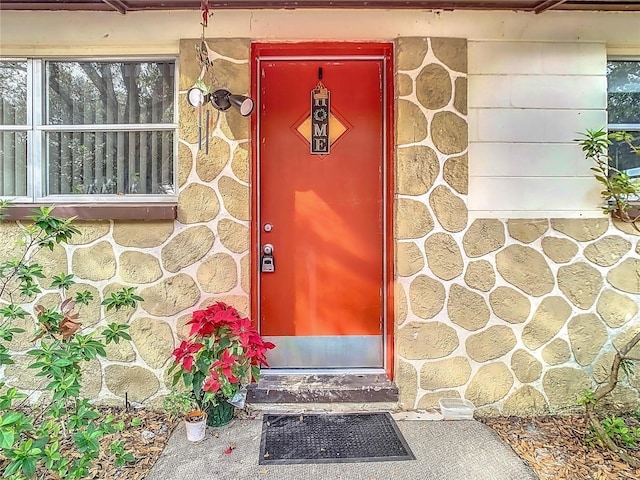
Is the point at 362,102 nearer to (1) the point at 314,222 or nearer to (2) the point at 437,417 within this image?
(1) the point at 314,222

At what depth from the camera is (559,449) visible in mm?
2373

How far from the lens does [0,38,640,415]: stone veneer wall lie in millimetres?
2730

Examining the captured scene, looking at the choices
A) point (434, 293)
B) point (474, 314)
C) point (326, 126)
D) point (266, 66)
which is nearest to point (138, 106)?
point (266, 66)

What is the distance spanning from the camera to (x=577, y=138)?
9.04 feet

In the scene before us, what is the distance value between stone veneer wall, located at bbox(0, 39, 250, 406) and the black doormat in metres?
0.78

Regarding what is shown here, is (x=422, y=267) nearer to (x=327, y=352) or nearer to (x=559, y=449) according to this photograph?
(x=327, y=352)

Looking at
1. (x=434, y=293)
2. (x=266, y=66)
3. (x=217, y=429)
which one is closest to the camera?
(x=217, y=429)

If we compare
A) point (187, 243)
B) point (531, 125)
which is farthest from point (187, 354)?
point (531, 125)

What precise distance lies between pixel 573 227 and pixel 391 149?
1293 millimetres

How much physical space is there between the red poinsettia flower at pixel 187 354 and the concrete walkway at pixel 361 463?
0.43 meters

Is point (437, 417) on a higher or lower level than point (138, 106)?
lower

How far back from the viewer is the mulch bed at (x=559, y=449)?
2.17 m

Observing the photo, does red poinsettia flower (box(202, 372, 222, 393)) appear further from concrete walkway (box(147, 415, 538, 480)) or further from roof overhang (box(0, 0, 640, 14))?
roof overhang (box(0, 0, 640, 14))

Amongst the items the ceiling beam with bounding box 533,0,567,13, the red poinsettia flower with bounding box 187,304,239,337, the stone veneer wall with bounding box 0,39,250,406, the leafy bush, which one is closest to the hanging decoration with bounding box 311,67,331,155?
the stone veneer wall with bounding box 0,39,250,406
